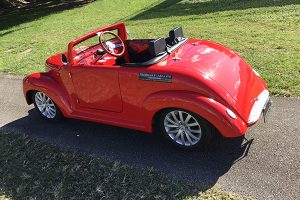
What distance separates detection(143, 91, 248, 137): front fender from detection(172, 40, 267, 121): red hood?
235 mm

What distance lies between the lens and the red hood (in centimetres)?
498

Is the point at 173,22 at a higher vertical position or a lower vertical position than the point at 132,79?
lower

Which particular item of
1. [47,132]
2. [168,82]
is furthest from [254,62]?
[47,132]

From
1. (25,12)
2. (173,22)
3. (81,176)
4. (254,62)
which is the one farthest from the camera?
(25,12)

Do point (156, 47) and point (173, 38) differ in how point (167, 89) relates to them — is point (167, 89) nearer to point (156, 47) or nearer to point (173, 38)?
point (156, 47)

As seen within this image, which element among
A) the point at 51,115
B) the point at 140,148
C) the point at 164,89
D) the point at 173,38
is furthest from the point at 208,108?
the point at 51,115

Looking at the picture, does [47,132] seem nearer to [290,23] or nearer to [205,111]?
[205,111]

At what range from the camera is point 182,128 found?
512 centimetres

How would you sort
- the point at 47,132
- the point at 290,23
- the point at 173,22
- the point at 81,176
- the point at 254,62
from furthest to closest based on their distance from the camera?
the point at 173,22
the point at 290,23
the point at 254,62
the point at 47,132
the point at 81,176

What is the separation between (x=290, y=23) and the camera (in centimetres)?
1021

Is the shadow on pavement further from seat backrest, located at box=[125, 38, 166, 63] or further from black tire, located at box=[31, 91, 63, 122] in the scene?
seat backrest, located at box=[125, 38, 166, 63]

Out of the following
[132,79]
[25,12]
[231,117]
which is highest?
[132,79]

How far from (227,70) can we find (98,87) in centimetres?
190

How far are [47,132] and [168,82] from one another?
8.71 feet
